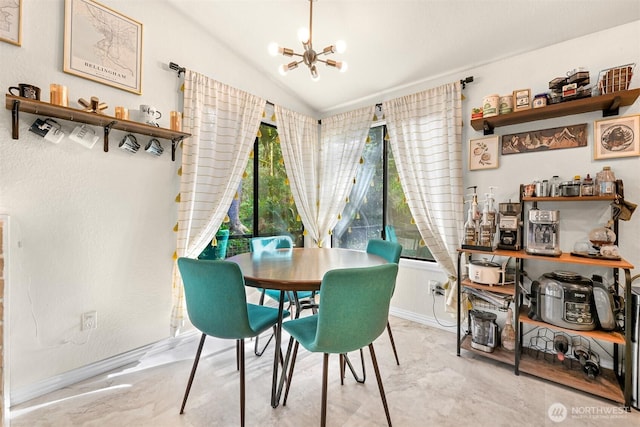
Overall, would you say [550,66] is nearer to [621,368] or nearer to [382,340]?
[621,368]

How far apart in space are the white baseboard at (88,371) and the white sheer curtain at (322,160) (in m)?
1.92

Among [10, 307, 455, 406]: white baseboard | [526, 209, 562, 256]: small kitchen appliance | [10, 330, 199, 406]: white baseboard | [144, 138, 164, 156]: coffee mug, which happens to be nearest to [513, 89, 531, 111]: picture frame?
[526, 209, 562, 256]: small kitchen appliance

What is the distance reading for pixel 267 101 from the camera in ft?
10.3

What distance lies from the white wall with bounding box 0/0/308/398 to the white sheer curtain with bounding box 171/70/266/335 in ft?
0.41

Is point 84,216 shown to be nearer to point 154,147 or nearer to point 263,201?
point 154,147

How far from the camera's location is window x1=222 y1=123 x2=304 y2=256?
307 cm

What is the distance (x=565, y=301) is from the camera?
183 cm

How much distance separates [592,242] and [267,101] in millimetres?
3146

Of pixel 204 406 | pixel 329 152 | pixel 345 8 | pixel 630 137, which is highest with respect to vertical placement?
pixel 345 8

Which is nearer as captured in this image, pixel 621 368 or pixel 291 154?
pixel 621 368

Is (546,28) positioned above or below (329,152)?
above

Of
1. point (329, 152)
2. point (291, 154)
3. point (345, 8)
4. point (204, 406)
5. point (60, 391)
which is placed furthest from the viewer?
point (329, 152)

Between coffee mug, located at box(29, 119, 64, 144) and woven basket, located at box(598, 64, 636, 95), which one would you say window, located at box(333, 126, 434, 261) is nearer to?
woven basket, located at box(598, 64, 636, 95)

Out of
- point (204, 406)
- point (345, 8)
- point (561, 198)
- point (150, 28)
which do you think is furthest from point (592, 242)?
point (150, 28)
